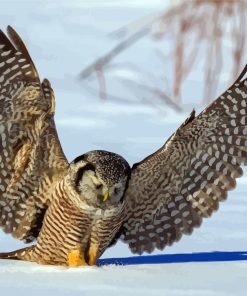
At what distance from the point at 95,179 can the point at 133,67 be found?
21.3 feet

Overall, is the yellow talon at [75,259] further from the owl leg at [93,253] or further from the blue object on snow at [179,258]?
the blue object on snow at [179,258]

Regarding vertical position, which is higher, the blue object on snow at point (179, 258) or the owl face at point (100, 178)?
the owl face at point (100, 178)

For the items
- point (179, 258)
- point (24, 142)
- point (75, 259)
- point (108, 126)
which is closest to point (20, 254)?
point (75, 259)

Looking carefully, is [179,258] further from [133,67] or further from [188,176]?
→ [133,67]

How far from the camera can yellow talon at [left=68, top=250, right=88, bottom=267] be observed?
4.91 m

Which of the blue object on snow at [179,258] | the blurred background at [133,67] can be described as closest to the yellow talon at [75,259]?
the blue object on snow at [179,258]

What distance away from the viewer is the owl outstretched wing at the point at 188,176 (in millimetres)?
5047

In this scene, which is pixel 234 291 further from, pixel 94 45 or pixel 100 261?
pixel 94 45

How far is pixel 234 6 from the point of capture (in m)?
9.95

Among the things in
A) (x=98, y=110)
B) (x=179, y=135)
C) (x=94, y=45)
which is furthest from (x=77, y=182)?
(x=94, y=45)

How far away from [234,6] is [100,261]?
5.13 meters

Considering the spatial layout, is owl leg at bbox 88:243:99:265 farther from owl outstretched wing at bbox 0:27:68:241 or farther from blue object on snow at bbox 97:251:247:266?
owl outstretched wing at bbox 0:27:68:241

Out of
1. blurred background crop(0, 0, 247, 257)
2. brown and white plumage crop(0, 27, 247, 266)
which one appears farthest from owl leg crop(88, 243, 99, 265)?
blurred background crop(0, 0, 247, 257)

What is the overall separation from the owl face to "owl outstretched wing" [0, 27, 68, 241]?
181mm
